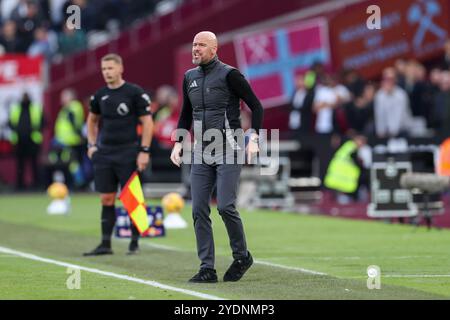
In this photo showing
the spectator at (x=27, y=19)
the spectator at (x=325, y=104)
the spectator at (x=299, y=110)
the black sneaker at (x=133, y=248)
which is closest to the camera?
the black sneaker at (x=133, y=248)

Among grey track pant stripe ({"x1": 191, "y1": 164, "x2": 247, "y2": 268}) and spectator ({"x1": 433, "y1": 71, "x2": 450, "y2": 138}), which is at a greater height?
spectator ({"x1": 433, "y1": 71, "x2": 450, "y2": 138})

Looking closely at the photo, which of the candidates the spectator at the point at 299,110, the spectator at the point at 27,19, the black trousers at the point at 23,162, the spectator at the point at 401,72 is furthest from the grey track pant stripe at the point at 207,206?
the spectator at the point at 27,19

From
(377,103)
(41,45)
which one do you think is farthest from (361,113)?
(41,45)

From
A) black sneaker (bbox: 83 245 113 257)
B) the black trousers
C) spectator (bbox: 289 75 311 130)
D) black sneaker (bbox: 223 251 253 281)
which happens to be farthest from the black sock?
the black trousers

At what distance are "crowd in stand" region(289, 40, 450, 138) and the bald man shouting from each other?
47.8ft

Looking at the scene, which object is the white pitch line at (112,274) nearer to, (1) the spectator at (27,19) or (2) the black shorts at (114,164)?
(2) the black shorts at (114,164)

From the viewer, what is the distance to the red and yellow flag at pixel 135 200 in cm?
1603

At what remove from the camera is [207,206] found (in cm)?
1280

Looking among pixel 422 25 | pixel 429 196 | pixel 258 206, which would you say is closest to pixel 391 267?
pixel 429 196

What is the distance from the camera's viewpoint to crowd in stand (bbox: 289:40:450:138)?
27406 mm

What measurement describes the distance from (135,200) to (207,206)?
337 cm

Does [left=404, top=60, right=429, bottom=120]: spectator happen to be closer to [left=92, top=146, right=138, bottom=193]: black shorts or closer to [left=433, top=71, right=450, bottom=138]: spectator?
[left=433, top=71, right=450, bottom=138]: spectator

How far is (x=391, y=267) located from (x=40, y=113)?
19596mm

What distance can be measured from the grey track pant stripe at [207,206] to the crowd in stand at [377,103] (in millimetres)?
14661
